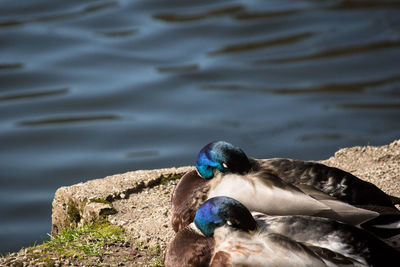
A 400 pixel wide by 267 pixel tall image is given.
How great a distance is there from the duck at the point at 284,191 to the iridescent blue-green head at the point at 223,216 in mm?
389

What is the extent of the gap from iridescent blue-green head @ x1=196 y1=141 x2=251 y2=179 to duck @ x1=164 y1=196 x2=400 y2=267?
61 centimetres

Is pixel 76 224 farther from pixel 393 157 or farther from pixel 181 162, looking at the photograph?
pixel 181 162

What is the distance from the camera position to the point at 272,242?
346 centimetres

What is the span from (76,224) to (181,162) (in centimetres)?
338

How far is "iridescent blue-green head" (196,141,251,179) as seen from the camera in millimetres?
4293

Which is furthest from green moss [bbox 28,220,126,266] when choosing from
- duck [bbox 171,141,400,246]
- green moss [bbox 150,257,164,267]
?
duck [bbox 171,141,400,246]

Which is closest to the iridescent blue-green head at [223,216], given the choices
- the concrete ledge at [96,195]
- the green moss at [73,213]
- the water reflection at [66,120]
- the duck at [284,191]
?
the duck at [284,191]

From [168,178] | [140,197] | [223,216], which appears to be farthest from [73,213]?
[223,216]

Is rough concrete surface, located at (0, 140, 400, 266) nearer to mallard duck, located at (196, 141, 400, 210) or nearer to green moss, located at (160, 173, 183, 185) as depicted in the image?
green moss, located at (160, 173, 183, 185)

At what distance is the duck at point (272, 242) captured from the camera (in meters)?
3.41

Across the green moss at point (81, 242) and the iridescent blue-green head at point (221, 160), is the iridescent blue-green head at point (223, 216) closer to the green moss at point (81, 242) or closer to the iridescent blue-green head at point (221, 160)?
the iridescent blue-green head at point (221, 160)

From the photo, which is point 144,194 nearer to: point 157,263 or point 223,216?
point 157,263

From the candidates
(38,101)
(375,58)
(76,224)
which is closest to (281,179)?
(76,224)

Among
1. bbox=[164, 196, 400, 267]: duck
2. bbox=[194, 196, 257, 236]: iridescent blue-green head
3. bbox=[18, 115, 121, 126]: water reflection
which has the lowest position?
bbox=[18, 115, 121, 126]: water reflection
